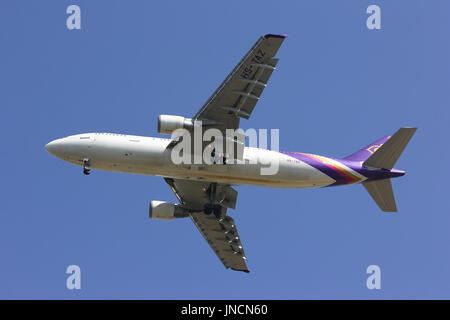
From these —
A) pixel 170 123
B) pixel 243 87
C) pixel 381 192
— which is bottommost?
pixel 381 192

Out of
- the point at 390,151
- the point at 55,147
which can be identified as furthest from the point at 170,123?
the point at 390,151

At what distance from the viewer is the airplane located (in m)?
51.0

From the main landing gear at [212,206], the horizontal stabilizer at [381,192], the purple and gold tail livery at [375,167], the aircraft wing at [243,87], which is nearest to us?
the aircraft wing at [243,87]

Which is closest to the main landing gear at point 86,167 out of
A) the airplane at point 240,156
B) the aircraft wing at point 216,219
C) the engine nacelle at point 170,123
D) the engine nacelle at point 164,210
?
the airplane at point 240,156

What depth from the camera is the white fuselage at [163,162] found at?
52562 mm

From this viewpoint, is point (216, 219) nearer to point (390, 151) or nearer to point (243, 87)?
point (243, 87)

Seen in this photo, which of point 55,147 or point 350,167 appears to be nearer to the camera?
point 55,147

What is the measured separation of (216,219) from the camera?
61.0 metres

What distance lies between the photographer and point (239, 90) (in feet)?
169

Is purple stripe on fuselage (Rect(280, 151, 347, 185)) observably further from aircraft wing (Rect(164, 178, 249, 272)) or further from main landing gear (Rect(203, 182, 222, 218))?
main landing gear (Rect(203, 182, 222, 218))

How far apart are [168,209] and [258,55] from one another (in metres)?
16.1

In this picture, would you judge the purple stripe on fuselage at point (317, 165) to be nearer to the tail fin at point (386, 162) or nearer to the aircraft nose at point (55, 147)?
the tail fin at point (386, 162)

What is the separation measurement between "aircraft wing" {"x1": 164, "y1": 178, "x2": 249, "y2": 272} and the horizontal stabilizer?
10773 mm

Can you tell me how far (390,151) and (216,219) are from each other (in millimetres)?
15618
